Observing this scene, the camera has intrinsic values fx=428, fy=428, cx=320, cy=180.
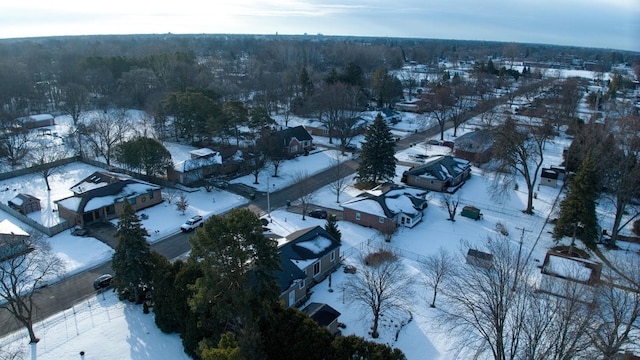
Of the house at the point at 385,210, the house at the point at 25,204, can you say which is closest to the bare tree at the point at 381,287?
the house at the point at 385,210

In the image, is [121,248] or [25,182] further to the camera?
[25,182]

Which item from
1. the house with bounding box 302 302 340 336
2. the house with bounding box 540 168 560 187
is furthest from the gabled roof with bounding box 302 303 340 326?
the house with bounding box 540 168 560 187

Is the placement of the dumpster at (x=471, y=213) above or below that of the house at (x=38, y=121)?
below

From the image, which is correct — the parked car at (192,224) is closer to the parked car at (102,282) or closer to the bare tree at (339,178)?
the parked car at (102,282)

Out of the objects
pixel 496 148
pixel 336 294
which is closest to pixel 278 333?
pixel 336 294

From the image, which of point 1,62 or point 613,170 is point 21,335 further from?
point 1,62

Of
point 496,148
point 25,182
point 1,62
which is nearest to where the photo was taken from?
point 496,148

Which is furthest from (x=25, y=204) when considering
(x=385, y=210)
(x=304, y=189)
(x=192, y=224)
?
(x=385, y=210)
